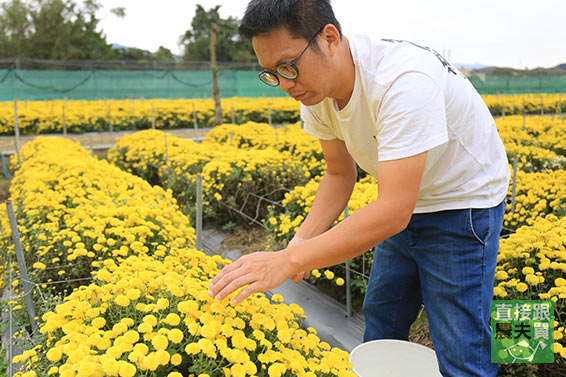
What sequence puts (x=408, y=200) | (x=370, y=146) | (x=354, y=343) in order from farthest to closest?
(x=354, y=343) < (x=370, y=146) < (x=408, y=200)

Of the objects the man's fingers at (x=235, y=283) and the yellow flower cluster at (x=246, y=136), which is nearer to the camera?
the man's fingers at (x=235, y=283)

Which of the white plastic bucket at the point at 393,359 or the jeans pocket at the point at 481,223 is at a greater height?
the jeans pocket at the point at 481,223

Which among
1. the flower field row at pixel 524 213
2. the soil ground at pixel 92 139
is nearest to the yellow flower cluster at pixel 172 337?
the flower field row at pixel 524 213

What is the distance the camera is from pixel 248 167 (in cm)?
511

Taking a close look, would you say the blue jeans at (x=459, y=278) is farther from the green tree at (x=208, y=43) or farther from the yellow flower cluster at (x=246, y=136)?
the green tree at (x=208, y=43)

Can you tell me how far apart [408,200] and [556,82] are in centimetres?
3192

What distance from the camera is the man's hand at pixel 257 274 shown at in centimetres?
119

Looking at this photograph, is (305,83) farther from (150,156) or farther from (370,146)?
(150,156)

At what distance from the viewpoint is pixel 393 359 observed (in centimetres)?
205

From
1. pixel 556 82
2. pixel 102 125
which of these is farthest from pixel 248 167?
pixel 556 82

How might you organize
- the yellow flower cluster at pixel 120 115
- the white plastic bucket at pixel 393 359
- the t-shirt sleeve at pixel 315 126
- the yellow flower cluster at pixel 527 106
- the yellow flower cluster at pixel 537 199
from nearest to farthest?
the t-shirt sleeve at pixel 315 126
the white plastic bucket at pixel 393 359
the yellow flower cluster at pixel 537 199
the yellow flower cluster at pixel 120 115
the yellow flower cluster at pixel 527 106

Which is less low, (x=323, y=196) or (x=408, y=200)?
(x=408, y=200)

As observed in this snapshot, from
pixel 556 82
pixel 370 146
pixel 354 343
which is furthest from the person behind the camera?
pixel 556 82

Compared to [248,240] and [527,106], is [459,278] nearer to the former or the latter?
[248,240]
